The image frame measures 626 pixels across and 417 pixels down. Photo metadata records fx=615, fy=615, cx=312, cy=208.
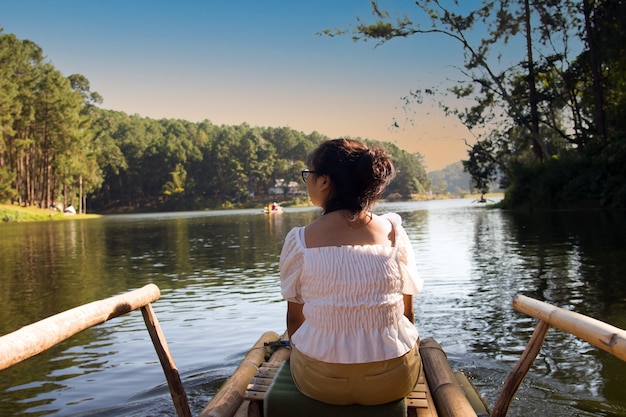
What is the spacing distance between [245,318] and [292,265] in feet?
18.2

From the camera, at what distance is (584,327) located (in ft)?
8.71

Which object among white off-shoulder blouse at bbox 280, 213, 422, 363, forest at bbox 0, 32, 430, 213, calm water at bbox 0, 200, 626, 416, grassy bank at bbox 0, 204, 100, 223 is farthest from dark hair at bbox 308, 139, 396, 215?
grassy bank at bbox 0, 204, 100, 223

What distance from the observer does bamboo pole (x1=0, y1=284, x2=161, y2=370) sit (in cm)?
205

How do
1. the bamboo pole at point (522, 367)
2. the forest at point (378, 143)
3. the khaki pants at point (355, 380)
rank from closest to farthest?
the khaki pants at point (355, 380) < the bamboo pole at point (522, 367) < the forest at point (378, 143)

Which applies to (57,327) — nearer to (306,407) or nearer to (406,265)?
(306,407)

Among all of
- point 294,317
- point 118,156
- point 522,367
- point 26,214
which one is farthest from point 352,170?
point 118,156

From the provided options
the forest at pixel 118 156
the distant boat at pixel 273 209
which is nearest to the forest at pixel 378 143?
the forest at pixel 118 156

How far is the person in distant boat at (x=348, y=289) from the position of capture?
8.30ft

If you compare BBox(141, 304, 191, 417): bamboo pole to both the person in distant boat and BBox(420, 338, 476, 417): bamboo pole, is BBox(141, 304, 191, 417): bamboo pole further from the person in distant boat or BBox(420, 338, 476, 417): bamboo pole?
BBox(420, 338, 476, 417): bamboo pole

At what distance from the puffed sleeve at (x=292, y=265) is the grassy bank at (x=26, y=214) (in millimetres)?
50841

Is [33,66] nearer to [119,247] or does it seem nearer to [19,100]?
[19,100]

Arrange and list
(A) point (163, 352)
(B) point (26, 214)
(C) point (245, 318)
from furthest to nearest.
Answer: (B) point (26, 214) → (C) point (245, 318) → (A) point (163, 352)

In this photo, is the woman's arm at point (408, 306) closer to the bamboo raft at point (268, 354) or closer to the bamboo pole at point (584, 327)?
the bamboo raft at point (268, 354)

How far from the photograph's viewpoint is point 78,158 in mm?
63875
